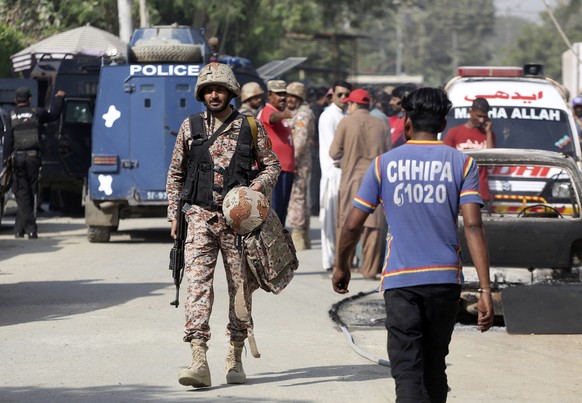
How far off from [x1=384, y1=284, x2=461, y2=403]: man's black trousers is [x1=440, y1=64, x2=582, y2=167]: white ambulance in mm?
8480

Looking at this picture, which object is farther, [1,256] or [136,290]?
[1,256]

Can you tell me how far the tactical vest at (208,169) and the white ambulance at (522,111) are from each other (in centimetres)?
655

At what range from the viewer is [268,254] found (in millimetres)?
8391

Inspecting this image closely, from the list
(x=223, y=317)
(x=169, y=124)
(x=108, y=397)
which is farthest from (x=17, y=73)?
(x=108, y=397)

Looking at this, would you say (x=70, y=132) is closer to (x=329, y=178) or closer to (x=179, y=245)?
(x=329, y=178)

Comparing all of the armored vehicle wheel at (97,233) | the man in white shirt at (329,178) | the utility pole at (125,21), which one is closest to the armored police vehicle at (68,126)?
the armored vehicle wheel at (97,233)

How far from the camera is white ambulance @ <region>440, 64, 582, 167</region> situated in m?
15.1

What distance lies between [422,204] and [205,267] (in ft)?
7.42

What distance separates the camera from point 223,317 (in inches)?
453

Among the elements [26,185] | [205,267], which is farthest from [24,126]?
[205,267]

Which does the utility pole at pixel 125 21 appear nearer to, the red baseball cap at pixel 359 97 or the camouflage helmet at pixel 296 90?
the camouflage helmet at pixel 296 90

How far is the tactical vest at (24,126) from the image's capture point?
1905 centimetres

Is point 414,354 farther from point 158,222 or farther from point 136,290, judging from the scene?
point 158,222

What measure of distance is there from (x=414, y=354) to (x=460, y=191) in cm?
79
